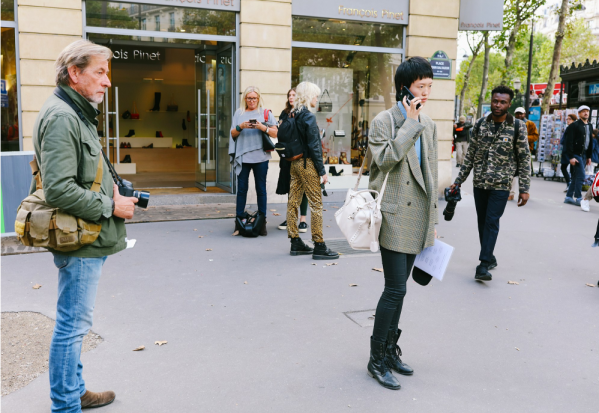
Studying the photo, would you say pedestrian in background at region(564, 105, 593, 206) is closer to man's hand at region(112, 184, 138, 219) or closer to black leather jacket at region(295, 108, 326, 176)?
black leather jacket at region(295, 108, 326, 176)

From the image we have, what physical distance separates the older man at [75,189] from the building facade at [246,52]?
23.5 feet

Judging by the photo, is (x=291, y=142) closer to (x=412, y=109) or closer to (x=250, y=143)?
(x=250, y=143)

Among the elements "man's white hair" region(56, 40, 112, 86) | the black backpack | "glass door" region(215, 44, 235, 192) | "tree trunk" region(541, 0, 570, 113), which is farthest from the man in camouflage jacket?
"tree trunk" region(541, 0, 570, 113)

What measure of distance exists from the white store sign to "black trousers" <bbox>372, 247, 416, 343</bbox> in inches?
402

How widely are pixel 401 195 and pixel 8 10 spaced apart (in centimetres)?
818

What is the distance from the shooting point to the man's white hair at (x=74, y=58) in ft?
9.06

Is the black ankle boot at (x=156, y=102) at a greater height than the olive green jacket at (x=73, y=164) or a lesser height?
greater

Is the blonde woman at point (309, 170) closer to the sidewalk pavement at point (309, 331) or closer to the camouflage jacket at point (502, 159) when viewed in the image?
the sidewalk pavement at point (309, 331)

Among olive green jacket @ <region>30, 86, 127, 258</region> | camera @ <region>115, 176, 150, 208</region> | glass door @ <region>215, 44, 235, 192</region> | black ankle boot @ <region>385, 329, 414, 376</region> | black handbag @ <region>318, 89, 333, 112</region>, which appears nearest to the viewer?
olive green jacket @ <region>30, 86, 127, 258</region>

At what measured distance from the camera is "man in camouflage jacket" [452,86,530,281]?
603 centimetres

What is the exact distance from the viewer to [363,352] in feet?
13.7

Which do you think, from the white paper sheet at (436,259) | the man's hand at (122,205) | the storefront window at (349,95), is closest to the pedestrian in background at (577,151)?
the storefront window at (349,95)

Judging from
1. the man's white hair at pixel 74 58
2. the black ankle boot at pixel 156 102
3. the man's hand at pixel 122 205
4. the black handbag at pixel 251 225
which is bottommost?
the black handbag at pixel 251 225

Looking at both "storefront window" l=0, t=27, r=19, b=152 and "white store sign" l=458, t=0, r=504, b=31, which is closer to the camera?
"storefront window" l=0, t=27, r=19, b=152
